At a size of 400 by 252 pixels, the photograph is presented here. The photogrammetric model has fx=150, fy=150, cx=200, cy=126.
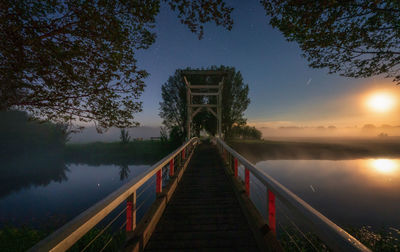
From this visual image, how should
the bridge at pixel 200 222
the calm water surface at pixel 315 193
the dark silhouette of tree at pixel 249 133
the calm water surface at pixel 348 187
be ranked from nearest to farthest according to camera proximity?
the bridge at pixel 200 222, the calm water surface at pixel 348 187, the calm water surface at pixel 315 193, the dark silhouette of tree at pixel 249 133

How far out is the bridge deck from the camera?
243 centimetres

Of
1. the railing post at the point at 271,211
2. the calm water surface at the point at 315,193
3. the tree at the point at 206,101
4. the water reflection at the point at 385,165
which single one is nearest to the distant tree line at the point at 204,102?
the tree at the point at 206,101

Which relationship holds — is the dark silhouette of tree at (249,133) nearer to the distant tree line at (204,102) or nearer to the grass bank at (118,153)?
the distant tree line at (204,102)

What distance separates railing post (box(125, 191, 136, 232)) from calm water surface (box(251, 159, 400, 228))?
9277 mm

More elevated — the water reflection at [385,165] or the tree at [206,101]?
the tree at [206,101]

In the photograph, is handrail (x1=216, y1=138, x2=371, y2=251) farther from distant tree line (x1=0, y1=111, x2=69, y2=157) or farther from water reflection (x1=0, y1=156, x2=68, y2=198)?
distant tree line (x1=0, y1=111, x2=69, y2=157)

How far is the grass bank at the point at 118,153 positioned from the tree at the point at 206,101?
4334mm

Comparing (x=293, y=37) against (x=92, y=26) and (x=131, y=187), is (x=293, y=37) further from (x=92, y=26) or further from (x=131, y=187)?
(x=131, y=187)

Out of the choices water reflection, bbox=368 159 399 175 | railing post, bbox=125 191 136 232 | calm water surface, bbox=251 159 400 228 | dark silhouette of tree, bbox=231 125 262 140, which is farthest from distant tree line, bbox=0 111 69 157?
water reflection, bbox=368 159 399 175

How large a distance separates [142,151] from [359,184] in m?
29.6

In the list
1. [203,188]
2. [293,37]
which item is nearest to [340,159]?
[293,37]

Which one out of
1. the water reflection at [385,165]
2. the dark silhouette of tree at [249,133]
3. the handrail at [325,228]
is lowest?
the water reflection at [385,165]

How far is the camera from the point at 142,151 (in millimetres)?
29266

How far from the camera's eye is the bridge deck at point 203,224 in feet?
7.97
